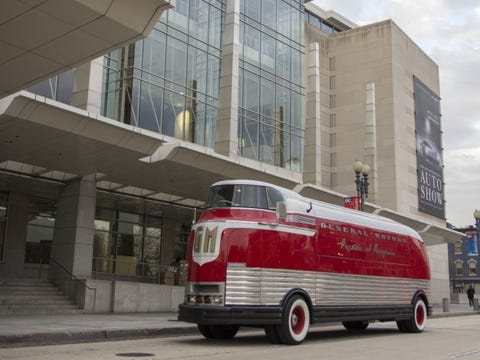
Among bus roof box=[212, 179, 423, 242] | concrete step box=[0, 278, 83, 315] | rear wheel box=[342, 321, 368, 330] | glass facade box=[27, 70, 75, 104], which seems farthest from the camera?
glass facade box=[27, 70, 75, 104]

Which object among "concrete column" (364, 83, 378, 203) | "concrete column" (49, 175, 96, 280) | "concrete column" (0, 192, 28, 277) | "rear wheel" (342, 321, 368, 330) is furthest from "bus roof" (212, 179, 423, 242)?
"concrete column" (364, 83, 378, 203)

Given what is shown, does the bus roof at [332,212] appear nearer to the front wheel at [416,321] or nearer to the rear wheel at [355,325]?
the front wheel at [416,321]

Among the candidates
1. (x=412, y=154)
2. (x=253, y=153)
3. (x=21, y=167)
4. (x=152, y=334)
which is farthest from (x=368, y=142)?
(x=152, y=334)

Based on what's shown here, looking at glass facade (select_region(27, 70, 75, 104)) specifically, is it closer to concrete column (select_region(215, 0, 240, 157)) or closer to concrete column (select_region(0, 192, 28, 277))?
concrete column (select_region(0, 192, 28, 277))

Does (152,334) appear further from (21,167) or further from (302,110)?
(302,110)

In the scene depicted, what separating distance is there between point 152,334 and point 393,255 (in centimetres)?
754

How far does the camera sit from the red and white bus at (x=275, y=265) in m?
12.7

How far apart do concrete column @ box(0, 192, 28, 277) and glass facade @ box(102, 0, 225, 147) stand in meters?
6.23

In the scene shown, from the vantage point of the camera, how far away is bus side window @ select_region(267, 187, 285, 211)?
44.6 ft

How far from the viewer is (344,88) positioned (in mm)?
53000

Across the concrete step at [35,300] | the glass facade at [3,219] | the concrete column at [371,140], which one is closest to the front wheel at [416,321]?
the concrete step at [35,300]

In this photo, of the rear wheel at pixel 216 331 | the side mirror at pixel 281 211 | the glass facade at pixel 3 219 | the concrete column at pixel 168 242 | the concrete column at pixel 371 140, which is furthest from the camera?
the concrete column at pixel 371 140

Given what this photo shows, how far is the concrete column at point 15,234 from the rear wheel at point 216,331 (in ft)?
50.7

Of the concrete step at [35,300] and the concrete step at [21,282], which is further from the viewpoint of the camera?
the concrete step at [21,282]
